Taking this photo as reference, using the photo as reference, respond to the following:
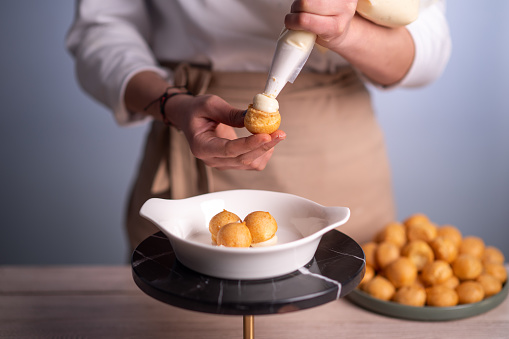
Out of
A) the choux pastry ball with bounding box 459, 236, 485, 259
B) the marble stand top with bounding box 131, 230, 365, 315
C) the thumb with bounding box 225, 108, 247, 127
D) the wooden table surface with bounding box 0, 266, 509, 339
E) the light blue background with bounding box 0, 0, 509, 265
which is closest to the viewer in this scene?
the marble stand top with bounding box 131, 230, 365, 315

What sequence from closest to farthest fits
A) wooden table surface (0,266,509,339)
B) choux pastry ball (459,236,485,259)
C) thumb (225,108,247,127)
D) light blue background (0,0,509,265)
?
1. thumb (225,108,247,127)
2. wooden table surface (0,266,509,339)
3. choux pastry ball (459,236,485,259)
4. light blue background (0,0,509,265)

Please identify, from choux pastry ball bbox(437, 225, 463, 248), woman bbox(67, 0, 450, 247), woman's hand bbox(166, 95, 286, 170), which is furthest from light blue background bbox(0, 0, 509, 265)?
woman's hand bbox(166, 95, 286, 170)

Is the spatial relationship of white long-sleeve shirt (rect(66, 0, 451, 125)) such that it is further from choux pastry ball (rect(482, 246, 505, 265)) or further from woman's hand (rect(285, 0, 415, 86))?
choux pastry ball (rect(482, 246, 505, 265))

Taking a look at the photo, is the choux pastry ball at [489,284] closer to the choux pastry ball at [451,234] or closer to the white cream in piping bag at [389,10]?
the choux pastry ball at [451,234]

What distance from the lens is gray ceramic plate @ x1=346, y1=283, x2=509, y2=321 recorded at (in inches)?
26.8

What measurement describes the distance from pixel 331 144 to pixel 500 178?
109 cm

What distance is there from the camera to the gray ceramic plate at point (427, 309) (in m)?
0.68

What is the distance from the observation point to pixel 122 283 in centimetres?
82

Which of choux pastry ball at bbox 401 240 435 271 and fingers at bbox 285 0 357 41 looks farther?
choux pastry ball at bbox 401 240 435 271

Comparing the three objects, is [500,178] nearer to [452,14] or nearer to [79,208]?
[452,14]

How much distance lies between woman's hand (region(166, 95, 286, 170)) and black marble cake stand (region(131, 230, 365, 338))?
0.11 metres

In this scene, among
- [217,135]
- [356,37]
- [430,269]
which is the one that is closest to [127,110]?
[217,135]

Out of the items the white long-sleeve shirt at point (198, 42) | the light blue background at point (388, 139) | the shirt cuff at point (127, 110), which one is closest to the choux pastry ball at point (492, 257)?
the white long-sleeve shirt at point (198, 42)

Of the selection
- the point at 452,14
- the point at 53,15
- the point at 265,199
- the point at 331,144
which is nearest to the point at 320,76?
the point at 331,144
